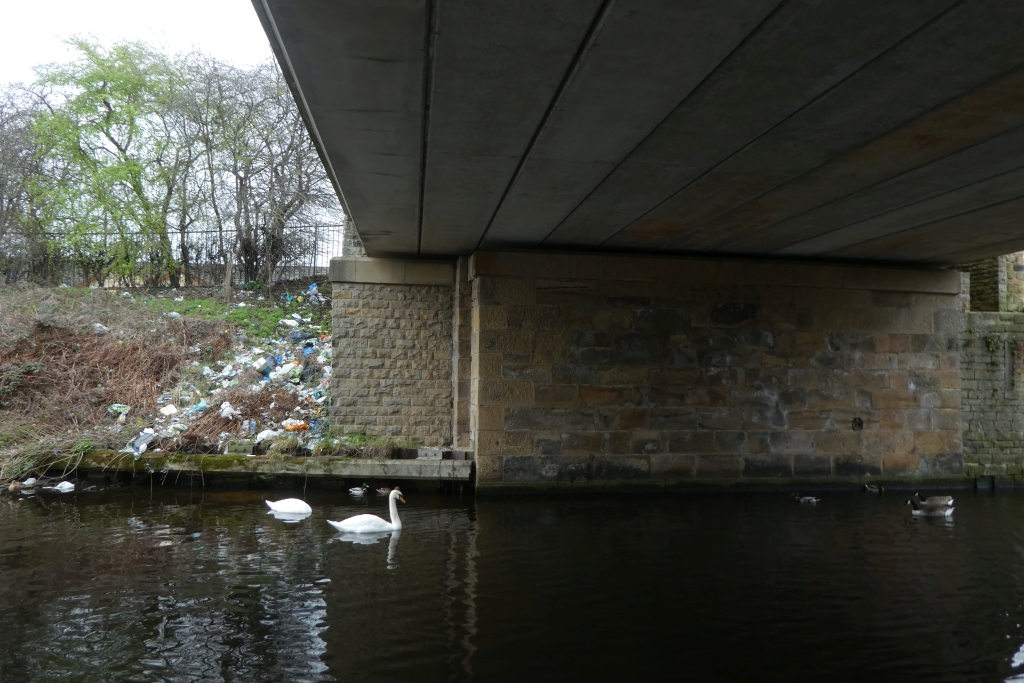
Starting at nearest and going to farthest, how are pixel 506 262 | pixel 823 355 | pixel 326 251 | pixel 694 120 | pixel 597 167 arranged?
pixel 694 120, pixel 597 167, pixel 506 262, pixel 823 355, pixel 326 251

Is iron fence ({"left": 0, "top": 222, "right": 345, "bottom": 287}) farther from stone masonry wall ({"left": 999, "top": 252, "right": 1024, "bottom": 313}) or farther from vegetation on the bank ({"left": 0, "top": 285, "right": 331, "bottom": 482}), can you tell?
stone masonry wall ({"left": 999, "top": 252, "right": 1024, "bottom": 313})

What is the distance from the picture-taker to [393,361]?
36.7 ft

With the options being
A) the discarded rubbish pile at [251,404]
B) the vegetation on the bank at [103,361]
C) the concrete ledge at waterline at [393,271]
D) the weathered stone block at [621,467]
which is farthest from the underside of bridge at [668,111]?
the vegetation on the bank at [103,361]

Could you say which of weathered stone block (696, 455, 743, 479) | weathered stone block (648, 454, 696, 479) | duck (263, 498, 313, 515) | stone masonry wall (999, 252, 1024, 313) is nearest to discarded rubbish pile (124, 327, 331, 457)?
duck (263, 498, 313, 515)

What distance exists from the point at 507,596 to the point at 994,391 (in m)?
9.07

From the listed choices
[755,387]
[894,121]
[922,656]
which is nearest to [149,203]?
[755,387]

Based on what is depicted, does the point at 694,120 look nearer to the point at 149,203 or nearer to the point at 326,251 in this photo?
the point at 326,251

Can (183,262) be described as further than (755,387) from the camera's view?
Yes

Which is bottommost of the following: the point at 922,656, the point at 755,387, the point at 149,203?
the point at 922,656

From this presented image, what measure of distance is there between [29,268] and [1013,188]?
18270 mm

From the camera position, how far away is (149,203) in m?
17.1

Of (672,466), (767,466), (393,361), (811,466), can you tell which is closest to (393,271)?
(393,361)

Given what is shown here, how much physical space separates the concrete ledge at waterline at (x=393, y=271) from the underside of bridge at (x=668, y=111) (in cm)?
281

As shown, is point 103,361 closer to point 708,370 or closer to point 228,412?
point 228,412
